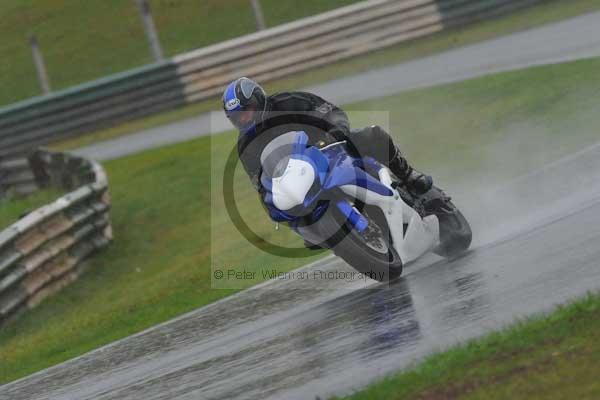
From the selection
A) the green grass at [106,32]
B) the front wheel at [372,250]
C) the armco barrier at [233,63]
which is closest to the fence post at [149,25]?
the armco barrier at [233,63]

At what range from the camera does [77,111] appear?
66.9 feet

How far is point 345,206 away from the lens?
741 cm

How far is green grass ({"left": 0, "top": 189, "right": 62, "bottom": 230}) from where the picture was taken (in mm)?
15602

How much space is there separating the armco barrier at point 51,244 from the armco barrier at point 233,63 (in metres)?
6.13

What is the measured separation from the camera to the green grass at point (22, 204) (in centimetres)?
1560

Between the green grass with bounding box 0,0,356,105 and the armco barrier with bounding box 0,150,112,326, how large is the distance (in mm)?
9846

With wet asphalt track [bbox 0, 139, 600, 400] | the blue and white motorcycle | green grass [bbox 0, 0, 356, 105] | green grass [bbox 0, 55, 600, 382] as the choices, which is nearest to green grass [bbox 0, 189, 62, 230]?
green grass [bbox 0, 55, 600, 382]

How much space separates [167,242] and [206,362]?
5.62m

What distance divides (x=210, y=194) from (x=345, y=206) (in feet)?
22.9

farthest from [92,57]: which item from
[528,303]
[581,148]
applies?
[528,303]

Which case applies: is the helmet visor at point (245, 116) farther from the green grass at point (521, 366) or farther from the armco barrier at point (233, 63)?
the armco barrier at point (233, 63)

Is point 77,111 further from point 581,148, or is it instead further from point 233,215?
point 581,148

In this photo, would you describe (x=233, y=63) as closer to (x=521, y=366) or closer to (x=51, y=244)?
(x=51, y=244)

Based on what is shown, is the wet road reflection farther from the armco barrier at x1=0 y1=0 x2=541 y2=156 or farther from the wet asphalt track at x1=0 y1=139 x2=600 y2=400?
the armco barrier at x1=0 y1=0 x2=541 y2=156
